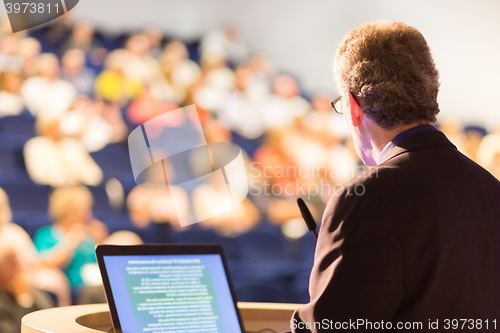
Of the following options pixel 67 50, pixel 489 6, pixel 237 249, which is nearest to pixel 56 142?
pixel 67 50

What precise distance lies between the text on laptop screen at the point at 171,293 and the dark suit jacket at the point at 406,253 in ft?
0.87

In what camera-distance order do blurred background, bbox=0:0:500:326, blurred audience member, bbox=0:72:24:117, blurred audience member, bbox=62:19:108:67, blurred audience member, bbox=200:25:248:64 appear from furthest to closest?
blurred audience member, bbox=200:25:248:64 → blurred audience member, bbox=62:19:108:67 → blurred audience member, bbox=0:72:24:117 → blurred background, bbox=0:0:500:326

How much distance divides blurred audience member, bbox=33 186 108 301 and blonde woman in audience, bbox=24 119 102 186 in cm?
10

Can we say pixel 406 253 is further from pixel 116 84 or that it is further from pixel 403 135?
pixel 116 84

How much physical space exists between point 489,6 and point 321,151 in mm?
1626

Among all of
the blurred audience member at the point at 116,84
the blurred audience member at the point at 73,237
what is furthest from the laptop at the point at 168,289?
the blurred audience member at the point at 116,84

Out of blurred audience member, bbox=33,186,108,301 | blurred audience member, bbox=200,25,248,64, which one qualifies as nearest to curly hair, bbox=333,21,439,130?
blurred audience member, bbox=33,186,108,301

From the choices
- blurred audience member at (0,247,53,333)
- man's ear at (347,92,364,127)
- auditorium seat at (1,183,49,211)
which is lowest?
blurred audience member at (0,247,53,333)

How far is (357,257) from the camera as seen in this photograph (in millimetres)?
559

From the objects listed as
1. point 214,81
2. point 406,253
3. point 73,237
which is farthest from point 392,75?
point 214,81

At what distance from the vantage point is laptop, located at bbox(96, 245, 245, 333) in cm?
75

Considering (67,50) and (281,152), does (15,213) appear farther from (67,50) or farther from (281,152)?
(281,152)

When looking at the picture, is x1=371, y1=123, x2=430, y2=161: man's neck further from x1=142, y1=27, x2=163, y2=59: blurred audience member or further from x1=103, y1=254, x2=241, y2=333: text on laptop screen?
x1=142, y1=27, x2=163, y2=59: blurred audience member

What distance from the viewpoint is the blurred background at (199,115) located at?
7.54 ft
